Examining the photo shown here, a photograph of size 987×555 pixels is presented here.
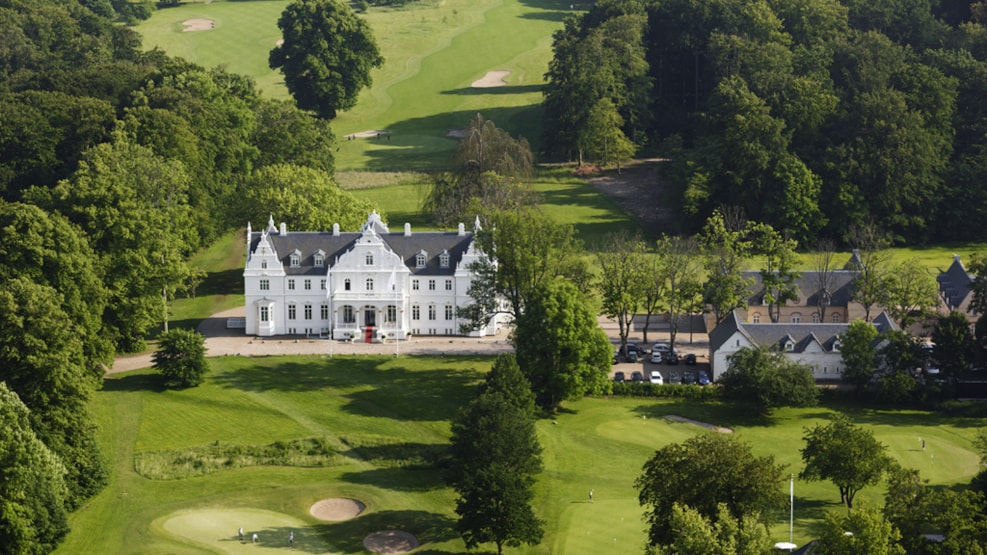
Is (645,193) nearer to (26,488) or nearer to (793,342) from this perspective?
(793,342)

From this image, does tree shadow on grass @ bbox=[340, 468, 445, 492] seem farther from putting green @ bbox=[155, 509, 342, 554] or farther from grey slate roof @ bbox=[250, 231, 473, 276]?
grey slate roof @ bbox=[250, 231, 473, 276]

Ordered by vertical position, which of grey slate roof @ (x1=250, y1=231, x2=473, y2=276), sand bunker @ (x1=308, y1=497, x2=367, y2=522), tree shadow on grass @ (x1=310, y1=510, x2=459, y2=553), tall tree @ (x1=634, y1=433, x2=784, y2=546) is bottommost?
tree shadow on grass @ (x1=310, y1=510, x2=459, y2=553)

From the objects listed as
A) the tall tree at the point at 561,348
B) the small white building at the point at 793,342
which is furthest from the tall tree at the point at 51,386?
the small white building at the point at 793,342

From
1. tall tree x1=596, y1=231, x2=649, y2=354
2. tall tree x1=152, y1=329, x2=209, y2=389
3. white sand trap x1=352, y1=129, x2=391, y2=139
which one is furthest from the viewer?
white sand trap x1=352, y1=129, x2=391, y2=139

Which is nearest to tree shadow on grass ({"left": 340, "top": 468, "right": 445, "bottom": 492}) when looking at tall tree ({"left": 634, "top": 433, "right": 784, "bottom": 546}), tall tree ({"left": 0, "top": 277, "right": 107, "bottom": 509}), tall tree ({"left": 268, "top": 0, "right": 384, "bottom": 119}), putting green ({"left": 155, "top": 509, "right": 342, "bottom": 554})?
putting green ({"left": 155, "top": 509, "right": 342, "bottom": 554})

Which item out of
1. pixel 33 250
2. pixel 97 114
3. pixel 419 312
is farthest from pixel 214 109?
pixel 33 250

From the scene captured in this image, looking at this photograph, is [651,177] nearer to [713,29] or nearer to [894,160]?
[713,29]

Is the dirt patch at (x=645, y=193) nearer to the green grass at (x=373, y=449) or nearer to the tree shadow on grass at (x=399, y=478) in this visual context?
the green grass at (x=373, y=449)
